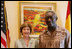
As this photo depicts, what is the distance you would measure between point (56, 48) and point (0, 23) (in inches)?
16.5

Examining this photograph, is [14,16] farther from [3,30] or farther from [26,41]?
[26,41]

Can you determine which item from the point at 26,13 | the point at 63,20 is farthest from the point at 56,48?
the point at 26,13

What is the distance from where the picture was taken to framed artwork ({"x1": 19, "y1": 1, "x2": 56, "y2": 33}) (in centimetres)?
119

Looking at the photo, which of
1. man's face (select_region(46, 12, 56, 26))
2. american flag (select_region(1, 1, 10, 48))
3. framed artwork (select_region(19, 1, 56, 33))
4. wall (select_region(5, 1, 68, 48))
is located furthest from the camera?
framed artwork (select_region(19, 1, 56, 33))

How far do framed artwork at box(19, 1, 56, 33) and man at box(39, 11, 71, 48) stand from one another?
1.17ft

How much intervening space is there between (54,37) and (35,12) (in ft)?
1.52

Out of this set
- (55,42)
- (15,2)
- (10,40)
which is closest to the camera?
(55,42)

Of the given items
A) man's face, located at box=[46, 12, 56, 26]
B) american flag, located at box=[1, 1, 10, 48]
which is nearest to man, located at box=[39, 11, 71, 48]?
man's face, located at box=[46, 12, 56, 26]

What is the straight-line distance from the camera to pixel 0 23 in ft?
2.95

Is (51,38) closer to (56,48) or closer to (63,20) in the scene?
(56,48)

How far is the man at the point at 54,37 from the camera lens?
31.6 inches

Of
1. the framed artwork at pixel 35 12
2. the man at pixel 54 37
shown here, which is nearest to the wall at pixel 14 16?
the framed artwork at pixel 35 12

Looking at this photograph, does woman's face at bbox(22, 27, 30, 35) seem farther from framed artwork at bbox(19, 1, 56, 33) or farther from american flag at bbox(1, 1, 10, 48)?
framed artwork at bbox(19, 1, 56, 33)

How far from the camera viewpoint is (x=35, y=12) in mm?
1215
